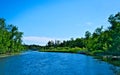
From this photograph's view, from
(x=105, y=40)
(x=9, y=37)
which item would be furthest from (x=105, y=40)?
(x=9, y=37)

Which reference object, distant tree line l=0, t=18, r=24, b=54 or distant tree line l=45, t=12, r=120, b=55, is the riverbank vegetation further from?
distant tree line l=0, t=18, r=24, b=54

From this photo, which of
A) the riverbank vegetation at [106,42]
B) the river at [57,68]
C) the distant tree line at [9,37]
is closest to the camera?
the river at [57,68]

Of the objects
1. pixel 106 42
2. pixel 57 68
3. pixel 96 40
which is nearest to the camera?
pixel 57 68

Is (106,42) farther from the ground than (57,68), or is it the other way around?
(106,42)

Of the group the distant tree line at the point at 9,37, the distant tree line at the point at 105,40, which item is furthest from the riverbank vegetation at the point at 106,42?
the distant tree line at the point at 9,37

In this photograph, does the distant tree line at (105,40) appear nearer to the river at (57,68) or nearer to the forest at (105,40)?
the forest at (105,40)

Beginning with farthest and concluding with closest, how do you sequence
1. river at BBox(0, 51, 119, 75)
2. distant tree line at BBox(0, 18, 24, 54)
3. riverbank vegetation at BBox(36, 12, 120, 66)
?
distant tree line at BBox(0, 18, 24, 54) < riverbank vegetation at BBox(36, 12, 120, 66) < river at BBox(0, 51, 119, 75)

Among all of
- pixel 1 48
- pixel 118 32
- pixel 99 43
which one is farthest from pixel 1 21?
pixel 118 32

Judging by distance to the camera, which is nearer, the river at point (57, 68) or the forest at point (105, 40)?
the river at point (57, 68)

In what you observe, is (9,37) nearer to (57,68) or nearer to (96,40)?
(96,40)

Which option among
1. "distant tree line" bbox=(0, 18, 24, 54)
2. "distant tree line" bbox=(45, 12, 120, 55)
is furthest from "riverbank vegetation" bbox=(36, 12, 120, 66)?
"distant tree line" bbox=(0, 18, 24, 54)

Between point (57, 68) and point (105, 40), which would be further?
point (105, 40)

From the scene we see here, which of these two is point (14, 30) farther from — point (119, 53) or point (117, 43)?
point (117, 43)

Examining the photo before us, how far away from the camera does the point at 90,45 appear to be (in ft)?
398
